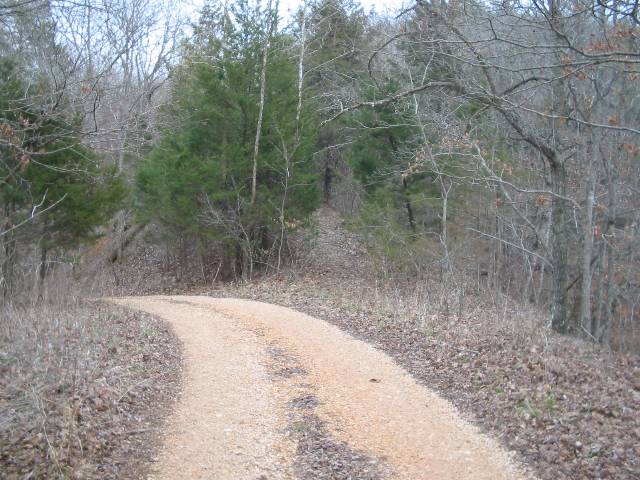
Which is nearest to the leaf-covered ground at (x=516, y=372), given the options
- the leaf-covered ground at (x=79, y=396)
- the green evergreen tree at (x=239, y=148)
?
the leaf-covered ground at (x=79, y=396)

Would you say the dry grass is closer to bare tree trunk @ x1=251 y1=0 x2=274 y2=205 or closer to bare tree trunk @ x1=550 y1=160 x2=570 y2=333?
bare tree trunk @ x1=550 y1=160 x2=570 y2=333

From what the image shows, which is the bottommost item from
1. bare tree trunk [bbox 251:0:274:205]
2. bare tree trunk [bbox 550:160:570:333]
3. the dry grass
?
the dry grass

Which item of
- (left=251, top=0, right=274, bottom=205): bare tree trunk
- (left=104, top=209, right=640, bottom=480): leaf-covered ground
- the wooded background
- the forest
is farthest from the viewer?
(left=251, top=0, right=274, bottom=205): bare tree trunk

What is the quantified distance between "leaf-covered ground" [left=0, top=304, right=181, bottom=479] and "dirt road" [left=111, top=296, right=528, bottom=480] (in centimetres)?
35

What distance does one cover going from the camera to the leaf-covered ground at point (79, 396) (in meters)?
5.59

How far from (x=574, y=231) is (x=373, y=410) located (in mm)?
11854

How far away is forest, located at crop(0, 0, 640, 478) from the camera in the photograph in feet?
36.2

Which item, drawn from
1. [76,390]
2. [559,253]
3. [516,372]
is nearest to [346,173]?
[559,253]

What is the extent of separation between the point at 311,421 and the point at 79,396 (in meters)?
2.63

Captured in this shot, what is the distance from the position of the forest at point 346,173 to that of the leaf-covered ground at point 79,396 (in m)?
0.31

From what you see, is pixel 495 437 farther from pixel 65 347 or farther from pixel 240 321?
pixel 240 321

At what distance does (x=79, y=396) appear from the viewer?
22.2 feet

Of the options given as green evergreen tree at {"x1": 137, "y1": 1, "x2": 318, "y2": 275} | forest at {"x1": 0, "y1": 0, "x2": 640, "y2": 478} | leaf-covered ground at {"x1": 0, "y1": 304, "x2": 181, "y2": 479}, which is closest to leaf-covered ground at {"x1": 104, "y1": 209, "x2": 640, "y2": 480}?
forest at {"x1": 0, "y1": 0, "x2": 640, "y2": 478}

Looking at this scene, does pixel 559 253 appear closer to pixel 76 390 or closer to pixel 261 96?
pixel 76 390
